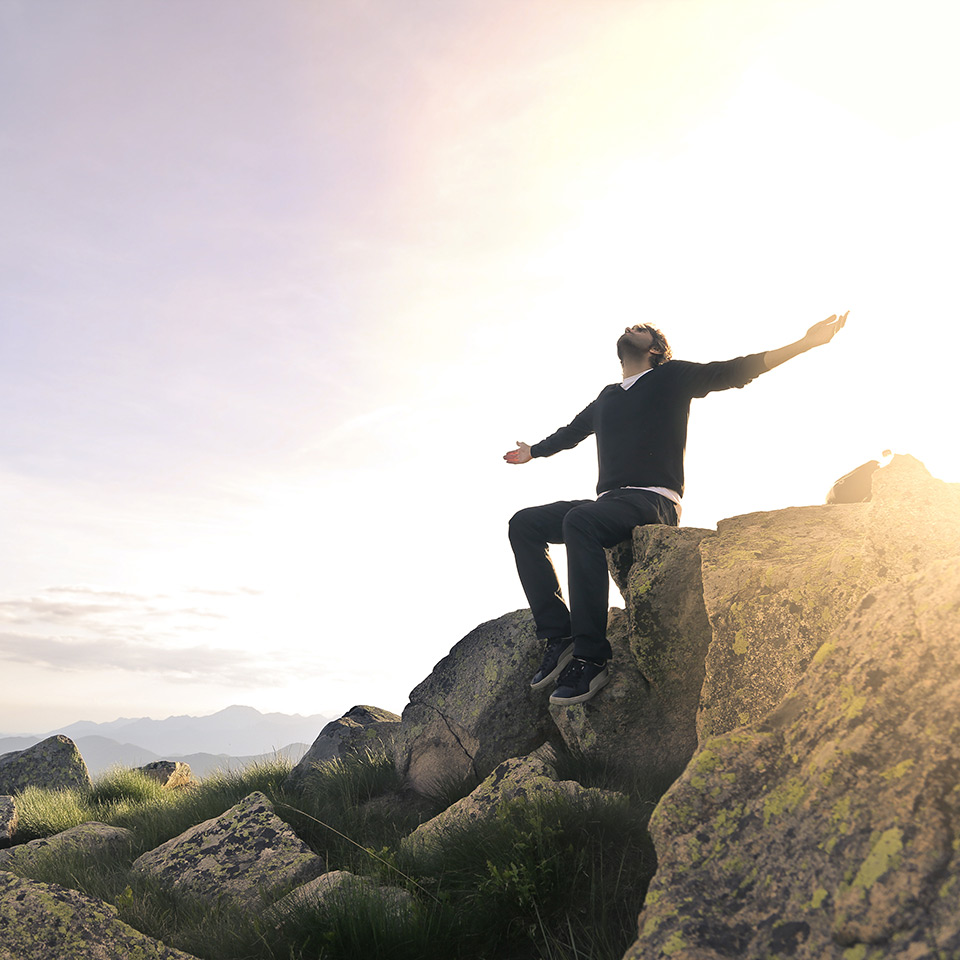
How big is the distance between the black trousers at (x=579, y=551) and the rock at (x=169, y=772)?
12214mm

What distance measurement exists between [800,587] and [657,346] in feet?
12.0

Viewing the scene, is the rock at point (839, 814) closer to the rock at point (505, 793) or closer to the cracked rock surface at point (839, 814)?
the cracked rock surface at point (839, 814)

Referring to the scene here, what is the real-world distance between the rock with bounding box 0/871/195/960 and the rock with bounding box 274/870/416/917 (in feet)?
2.17

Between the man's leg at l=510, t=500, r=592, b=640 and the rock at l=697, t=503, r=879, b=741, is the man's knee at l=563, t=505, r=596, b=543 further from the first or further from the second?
the rock at l=697, t=503, r=879, b=741

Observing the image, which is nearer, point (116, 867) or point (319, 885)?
point (319, 885)

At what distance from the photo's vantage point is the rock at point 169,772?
51.5ft

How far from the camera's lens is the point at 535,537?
7.12 meters

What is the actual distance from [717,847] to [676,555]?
12.5 ft

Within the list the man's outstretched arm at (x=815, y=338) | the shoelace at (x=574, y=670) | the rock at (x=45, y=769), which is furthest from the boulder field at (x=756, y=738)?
the rock at (x=45, y=769)

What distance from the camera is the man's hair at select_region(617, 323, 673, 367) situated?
7.37 metres

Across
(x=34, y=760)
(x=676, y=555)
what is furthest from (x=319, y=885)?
(x=34, y=760)

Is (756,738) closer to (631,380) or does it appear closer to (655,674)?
(655,674)

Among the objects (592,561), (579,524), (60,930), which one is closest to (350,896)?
(60,930)

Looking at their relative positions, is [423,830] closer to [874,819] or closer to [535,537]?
[535,537]
